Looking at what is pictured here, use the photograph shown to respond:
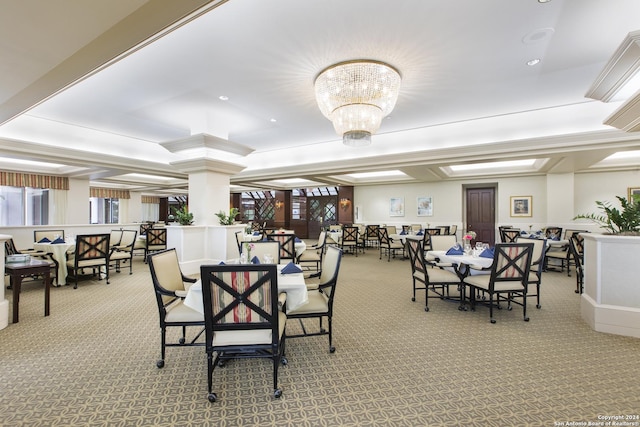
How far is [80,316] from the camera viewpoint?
144 inches

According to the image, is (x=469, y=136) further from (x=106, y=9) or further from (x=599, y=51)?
(x=106, y=9)

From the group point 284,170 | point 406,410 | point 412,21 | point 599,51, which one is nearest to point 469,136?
point 599,51

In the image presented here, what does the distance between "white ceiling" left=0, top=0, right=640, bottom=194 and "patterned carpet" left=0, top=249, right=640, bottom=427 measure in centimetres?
266

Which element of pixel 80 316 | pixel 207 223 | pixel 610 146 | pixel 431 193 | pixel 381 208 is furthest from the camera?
pixel 381 208

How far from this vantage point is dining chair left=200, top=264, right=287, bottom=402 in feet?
6.38

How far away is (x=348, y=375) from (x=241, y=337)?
0.95 metres

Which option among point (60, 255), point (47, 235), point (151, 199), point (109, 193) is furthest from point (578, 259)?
point (151, 199)

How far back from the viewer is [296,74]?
3.83 metres

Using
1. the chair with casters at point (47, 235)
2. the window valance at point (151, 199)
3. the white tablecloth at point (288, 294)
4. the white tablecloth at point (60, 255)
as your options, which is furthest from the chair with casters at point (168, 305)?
the window valance at point (151, 199)

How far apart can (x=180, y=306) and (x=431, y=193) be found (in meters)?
10.2

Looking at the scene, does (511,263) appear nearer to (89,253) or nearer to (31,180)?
(89,253)

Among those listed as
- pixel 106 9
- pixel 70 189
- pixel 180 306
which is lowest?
pixel 180 306

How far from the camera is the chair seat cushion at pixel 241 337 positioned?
2014 millimetres

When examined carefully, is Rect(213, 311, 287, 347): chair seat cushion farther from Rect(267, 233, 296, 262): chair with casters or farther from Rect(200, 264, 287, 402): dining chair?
Rect(267, 233, 296, 262): chair with casters
